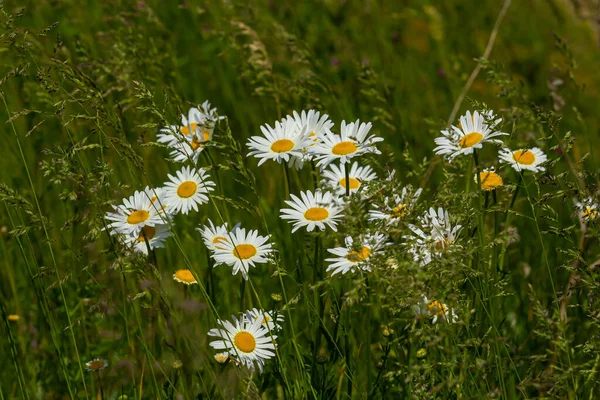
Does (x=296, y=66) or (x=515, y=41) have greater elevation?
(x=515, y=41)

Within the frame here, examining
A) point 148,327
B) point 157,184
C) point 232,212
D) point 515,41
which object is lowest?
point 148,327

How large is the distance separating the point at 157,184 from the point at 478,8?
10.1ft

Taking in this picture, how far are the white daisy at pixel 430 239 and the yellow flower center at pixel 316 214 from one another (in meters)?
0.25

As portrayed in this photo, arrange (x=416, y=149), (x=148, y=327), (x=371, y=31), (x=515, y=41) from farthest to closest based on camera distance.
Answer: (x=515, y=41) < (x=371, y=31) < (x=416, y=149) < (x=148, y=327)

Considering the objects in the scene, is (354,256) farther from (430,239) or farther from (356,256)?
(430,239)

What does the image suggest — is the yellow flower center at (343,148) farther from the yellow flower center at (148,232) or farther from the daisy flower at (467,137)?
the yellow flower center at (148,232)

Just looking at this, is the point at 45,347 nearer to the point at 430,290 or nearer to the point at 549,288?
the point at 430,290

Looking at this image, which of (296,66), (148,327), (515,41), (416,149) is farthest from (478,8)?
(148,327)

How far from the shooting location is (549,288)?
8.66 ft

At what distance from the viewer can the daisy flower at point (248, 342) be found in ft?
5.92

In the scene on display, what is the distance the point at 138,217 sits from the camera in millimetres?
2008

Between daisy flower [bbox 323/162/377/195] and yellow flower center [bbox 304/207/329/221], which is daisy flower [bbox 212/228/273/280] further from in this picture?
daisy flower [bbox 323/162/377/195]

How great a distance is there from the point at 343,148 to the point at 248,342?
545mm

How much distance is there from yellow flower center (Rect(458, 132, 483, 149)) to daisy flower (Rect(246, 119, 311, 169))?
392 millimetres
